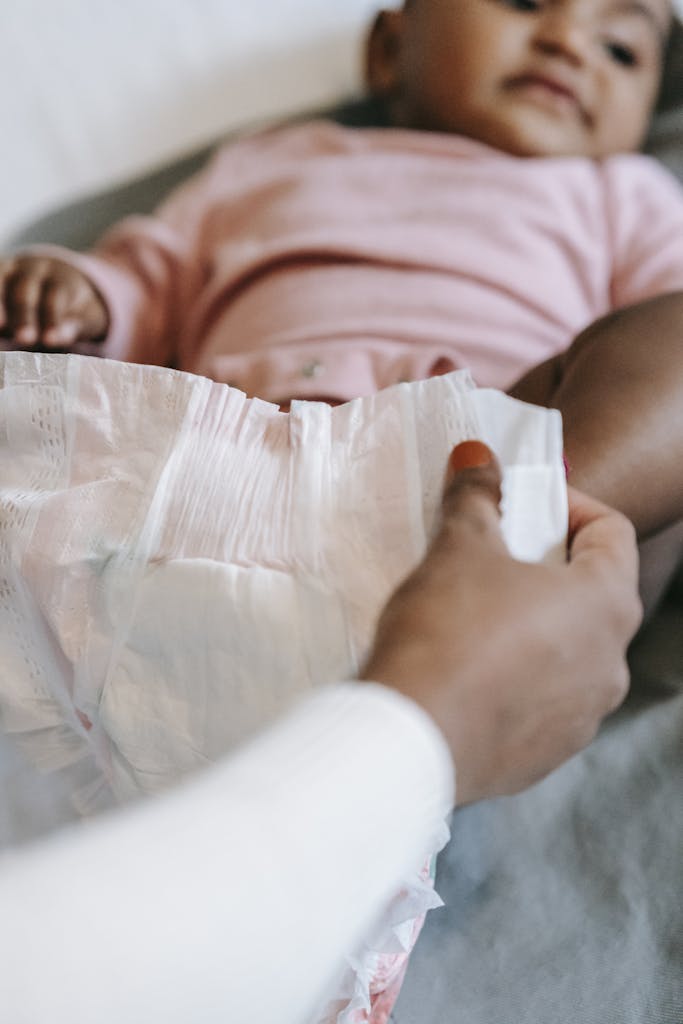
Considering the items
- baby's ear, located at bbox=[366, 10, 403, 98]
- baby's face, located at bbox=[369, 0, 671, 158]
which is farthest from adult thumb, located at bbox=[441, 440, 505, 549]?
baby's ear, located at bbox=[366, 10, 403, 98]

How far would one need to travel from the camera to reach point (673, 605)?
1.77 feet

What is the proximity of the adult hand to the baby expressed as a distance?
0.20 m

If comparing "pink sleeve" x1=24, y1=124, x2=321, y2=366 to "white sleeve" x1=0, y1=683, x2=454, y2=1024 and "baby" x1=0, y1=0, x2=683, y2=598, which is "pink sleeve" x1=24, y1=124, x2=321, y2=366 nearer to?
"baby" x1=0, y1=0, x2=683, y2=598

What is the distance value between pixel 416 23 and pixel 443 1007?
0.70m

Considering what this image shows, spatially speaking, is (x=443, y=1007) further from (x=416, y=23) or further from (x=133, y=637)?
(x=416, y=23)

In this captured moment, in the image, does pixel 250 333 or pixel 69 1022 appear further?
pixel 250 333

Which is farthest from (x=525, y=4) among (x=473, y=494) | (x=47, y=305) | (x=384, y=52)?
(x=473, y=494)

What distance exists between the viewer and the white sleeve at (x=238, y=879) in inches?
8.0

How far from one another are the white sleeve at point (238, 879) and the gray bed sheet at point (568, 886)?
131 mm

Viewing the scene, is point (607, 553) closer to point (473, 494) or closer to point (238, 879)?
point (473, 494)

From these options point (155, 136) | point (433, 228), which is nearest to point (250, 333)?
point (433, 228)

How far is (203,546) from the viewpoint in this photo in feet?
1.09

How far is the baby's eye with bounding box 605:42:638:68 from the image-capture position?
28.7 inches

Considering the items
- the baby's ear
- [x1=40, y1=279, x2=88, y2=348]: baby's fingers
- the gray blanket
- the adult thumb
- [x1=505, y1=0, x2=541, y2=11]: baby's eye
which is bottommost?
the gray blanket
